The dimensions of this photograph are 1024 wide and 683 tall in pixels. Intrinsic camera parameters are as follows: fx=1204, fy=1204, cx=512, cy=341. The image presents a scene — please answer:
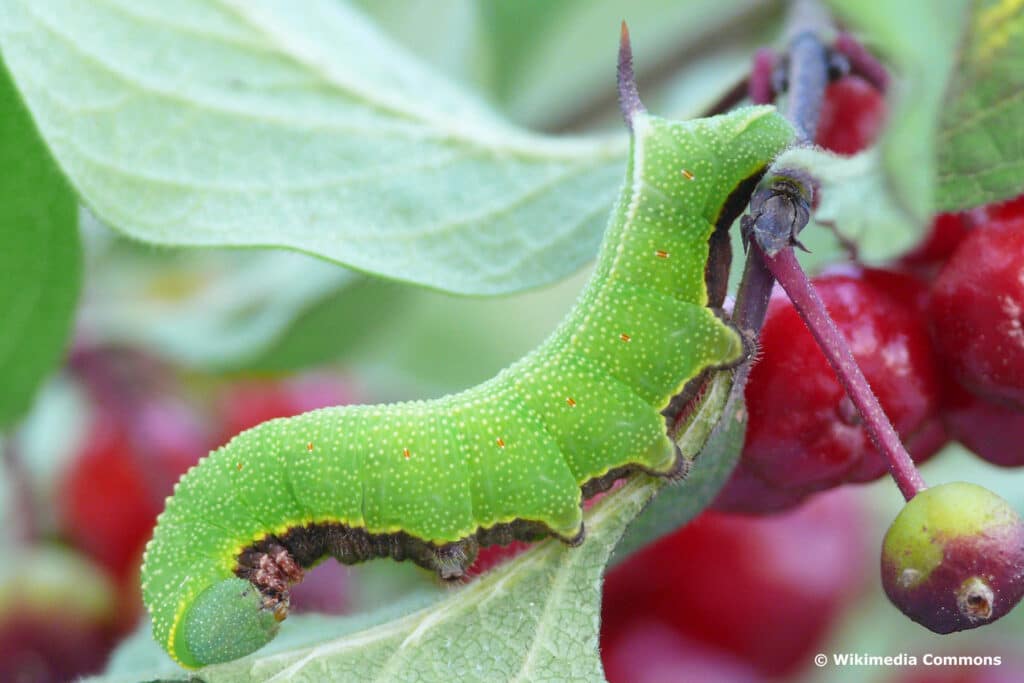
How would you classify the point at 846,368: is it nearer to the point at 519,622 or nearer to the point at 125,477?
the point at 519,622

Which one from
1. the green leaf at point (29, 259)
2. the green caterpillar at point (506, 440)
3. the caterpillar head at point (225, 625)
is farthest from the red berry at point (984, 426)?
the green leaf at point (29, 259)

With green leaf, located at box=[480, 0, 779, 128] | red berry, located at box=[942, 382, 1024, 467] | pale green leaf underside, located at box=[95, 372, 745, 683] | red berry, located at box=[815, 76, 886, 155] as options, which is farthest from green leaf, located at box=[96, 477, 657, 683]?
green leaf, located at box=[480, 0, 779, 128]

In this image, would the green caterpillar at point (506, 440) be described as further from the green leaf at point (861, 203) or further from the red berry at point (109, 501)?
the red berry at point (109, 501)

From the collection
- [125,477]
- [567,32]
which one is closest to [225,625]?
[125,477]

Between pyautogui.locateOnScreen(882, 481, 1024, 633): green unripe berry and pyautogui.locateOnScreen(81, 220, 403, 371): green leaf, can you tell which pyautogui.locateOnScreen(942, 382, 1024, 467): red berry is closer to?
pyautogui.locateOnScreen(882, 481, 1024, 633): green unripe berry

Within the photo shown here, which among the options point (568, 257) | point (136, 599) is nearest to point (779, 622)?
point (568, 257)

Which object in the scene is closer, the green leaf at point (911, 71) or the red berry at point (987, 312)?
the green leaf at point (911, 71)
